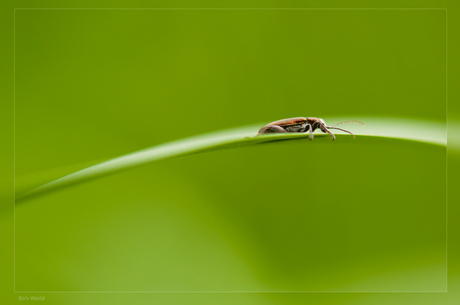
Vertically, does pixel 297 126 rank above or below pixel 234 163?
above

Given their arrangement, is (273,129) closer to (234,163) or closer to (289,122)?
(289,122)

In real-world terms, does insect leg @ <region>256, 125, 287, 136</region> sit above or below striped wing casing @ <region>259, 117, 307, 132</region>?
below

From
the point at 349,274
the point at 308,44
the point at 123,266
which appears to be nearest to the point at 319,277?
the point at 349,274

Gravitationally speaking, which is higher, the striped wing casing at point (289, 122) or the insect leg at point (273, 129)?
the striped wing casing at point (289, 122)

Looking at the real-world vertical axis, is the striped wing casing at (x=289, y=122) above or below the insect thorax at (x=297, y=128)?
above

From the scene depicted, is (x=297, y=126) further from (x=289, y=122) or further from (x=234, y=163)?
(x=234, y=163)

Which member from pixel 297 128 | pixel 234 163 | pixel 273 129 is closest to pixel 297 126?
pixel 297 128

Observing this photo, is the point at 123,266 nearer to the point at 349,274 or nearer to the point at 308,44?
the point at 349,274

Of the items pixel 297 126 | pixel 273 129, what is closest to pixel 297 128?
pixel 297 126
